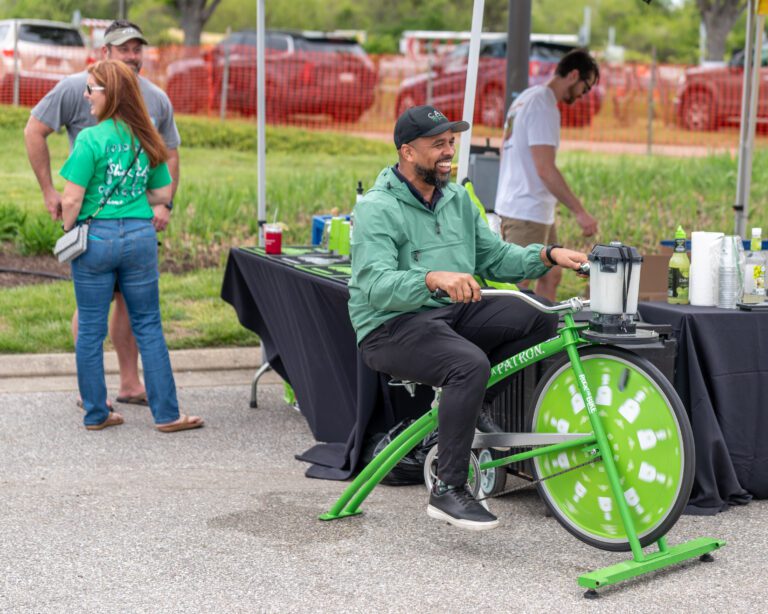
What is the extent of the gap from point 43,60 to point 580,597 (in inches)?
670

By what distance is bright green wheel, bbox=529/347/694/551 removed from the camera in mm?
4234

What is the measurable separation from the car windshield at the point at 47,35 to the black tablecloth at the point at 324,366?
50.1 ft

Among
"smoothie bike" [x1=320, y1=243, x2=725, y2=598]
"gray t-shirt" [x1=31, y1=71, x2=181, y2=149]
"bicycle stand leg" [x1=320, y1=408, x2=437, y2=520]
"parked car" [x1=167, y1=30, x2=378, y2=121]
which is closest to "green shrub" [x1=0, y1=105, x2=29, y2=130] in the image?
"parked car" [x1=167, y1=30, x2=378, y2=121]

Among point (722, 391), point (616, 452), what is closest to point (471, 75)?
point (722, 391)

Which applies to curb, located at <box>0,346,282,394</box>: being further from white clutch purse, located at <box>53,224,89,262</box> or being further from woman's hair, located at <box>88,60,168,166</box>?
woman's hair, located at <box>88,60,168,166</box>

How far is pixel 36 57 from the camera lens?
Result: 19578 millimetres

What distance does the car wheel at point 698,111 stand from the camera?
68.6 ft

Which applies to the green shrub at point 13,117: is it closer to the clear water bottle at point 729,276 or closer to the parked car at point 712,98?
the parked car at point 712,98

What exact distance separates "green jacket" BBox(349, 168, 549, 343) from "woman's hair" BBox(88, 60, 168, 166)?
1.92m

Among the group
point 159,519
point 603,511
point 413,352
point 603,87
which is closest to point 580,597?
point 603,511

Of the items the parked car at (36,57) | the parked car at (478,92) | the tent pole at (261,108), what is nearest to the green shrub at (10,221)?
the tent pole at (261,108)

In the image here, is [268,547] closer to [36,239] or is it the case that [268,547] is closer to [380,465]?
[380,465]

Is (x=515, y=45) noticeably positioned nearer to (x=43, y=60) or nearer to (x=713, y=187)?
(x=713, y=187)

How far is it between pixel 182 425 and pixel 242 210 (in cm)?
548
